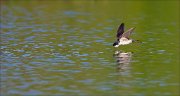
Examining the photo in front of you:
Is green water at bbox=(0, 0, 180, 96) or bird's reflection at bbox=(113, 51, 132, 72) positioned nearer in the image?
green water at bbox=(0, 0, 180, 96)

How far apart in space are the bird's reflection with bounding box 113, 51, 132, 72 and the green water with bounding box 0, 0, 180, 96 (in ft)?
0.13

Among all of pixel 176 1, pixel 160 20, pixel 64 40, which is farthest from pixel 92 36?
pixel 176 1

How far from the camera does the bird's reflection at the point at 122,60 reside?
2167 cm

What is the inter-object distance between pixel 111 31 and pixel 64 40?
201 inches

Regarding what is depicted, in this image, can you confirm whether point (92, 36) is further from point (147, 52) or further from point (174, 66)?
point (174, 66)

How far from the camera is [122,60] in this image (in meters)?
23.6

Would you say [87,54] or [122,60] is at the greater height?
[87,54]

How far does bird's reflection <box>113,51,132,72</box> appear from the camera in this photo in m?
21.7

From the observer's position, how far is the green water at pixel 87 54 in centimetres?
1841

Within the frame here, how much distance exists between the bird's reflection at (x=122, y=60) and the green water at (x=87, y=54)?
4 centimetres

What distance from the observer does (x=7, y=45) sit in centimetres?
2841

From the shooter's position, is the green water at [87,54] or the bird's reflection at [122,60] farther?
the bird's reflection at [122,60]

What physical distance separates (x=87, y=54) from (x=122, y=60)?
7.07ft

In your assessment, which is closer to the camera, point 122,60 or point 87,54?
point 122,60
